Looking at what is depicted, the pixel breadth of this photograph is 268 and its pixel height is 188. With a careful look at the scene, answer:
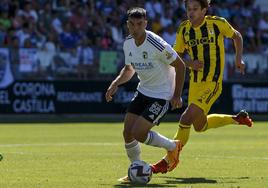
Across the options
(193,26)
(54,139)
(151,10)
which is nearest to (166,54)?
(193,26)

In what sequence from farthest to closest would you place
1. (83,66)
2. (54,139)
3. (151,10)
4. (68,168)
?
(151,10)
(83,66)
(54,139)
(68,168)

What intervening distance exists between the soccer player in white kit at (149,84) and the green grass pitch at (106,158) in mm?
572

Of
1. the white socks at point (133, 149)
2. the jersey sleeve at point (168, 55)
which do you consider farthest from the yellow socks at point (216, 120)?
the jersey sleeve at point (168, 55)

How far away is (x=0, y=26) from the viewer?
2895cm

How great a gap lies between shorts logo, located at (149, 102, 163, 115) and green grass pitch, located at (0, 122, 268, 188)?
37.0 inches

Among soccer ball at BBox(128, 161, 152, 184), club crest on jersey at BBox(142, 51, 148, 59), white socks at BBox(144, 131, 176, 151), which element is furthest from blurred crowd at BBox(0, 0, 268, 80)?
soccer ball at BBox(128, 161, 152, 184)

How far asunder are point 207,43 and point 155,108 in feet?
6.90

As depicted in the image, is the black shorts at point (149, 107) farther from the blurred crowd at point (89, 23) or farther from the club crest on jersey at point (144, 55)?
the blurred crowd at point (89, 23)

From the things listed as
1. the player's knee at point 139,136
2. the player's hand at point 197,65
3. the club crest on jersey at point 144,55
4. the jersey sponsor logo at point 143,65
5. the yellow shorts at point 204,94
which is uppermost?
the club crest on jersey at point 144,55

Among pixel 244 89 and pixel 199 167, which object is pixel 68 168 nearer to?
pixel 199 167

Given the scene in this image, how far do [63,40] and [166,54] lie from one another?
59.8 ft

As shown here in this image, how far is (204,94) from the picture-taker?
13.3 metres

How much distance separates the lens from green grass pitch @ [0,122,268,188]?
1130cm

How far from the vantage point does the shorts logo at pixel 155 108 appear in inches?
456
